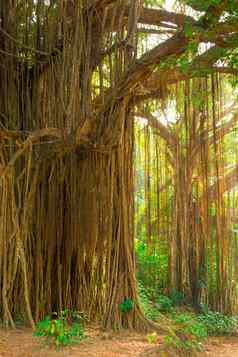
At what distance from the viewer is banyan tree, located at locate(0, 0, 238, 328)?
14.1 ft

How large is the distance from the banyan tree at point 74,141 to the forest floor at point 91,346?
27 cm

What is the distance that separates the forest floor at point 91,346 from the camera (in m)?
3.44

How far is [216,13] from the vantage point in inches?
145

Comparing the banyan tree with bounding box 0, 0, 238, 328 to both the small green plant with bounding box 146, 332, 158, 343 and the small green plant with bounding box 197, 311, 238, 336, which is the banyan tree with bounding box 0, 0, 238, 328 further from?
the small green plant with bounding box 197, 311, 238, 336

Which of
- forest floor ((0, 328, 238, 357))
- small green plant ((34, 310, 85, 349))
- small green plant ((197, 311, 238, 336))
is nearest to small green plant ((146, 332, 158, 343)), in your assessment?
forest floor ((0, 328, 238, 357))

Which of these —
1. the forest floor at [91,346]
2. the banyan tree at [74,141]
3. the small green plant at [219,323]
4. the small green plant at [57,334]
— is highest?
the banyan tree at [74,141]

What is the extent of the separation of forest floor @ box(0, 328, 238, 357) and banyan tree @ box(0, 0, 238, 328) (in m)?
0.27

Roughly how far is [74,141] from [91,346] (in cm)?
169

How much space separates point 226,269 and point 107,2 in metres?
3.51

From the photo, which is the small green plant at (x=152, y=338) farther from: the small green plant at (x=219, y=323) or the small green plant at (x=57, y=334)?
the small green plant at (x=219, y=323)

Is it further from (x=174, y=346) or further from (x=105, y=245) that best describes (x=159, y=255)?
(x=174, y=346)

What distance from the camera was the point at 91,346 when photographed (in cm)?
378

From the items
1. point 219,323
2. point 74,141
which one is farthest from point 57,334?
point 219,323

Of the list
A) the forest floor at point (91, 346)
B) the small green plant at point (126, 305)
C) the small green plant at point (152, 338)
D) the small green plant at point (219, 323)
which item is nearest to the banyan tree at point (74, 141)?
the small green plant at point (126, 305)
